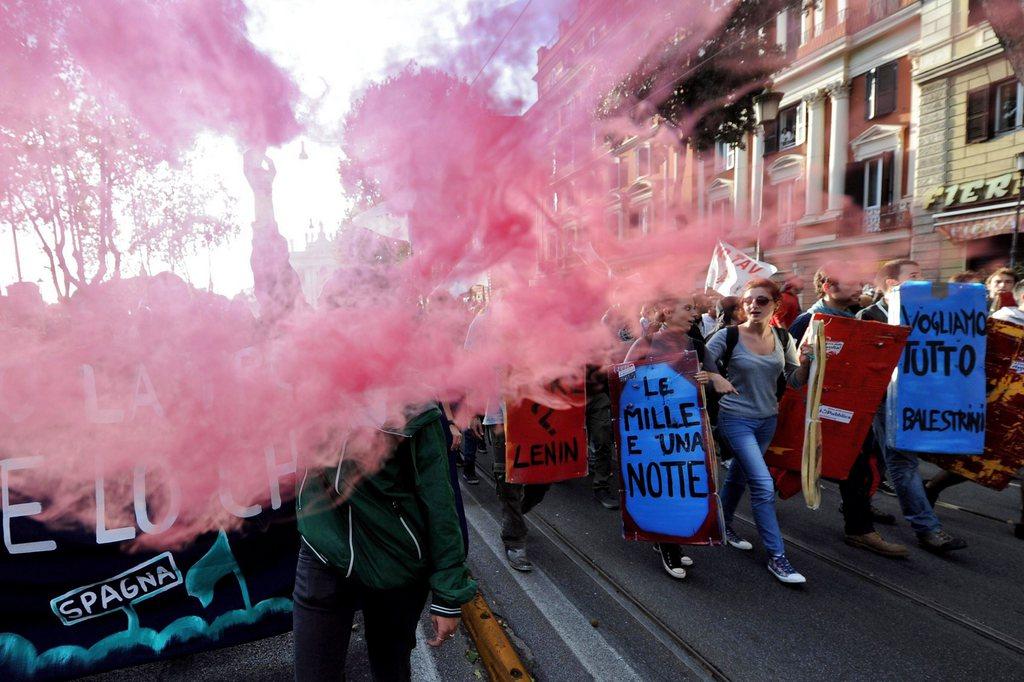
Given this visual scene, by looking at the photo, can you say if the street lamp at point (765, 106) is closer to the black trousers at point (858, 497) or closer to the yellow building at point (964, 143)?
the black trousers at point (858, 497)

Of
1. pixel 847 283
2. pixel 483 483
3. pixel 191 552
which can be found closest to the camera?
pixel 191 552

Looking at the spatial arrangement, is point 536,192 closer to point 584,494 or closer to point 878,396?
point 878,396

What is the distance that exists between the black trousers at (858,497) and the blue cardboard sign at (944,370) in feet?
0.87

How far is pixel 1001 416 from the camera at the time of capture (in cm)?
416

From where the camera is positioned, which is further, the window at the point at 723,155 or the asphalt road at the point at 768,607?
the window at the point at 723,155

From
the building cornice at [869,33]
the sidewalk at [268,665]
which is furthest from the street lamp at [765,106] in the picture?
the building cornice at [869,33]

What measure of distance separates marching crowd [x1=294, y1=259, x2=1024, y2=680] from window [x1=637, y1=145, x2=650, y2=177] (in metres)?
0.97

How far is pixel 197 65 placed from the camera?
1.97m

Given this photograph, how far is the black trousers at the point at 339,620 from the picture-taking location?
188cm

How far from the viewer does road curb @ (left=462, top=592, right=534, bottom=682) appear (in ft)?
8.52

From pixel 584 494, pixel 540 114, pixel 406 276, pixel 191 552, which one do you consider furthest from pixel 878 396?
pixel 191 552

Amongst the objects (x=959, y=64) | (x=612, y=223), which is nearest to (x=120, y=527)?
(x=612, y=223)

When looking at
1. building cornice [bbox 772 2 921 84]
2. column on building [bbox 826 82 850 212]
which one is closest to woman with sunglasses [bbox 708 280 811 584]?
building cornice [bbox 772 2 921 84]

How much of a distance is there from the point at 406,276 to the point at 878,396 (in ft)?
10.8
